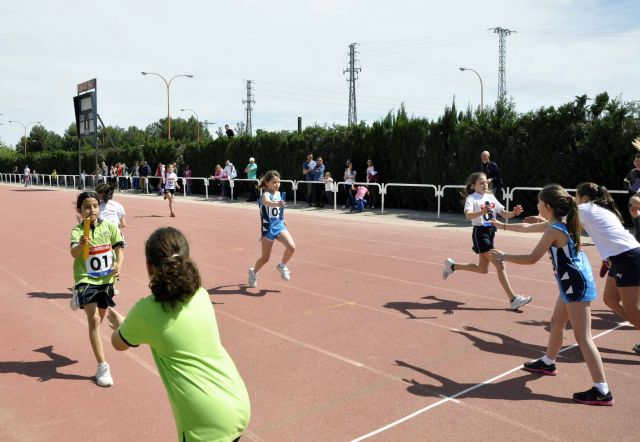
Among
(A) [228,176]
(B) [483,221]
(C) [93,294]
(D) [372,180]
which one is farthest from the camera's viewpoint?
(A) [228,176]

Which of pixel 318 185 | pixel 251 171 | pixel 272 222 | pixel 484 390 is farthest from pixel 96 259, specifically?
pixel 251 171

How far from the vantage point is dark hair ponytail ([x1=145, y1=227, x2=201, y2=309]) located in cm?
252

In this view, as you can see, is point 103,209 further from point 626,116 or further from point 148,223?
point 626,116

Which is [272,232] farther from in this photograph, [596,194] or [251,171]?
[251,171]

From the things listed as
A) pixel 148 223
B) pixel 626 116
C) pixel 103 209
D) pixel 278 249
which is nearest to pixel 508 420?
pixel 103 209

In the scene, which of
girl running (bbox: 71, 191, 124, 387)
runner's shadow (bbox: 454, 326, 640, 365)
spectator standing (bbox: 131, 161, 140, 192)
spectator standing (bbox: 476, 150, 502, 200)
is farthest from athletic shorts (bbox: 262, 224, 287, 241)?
spectator standing (bbox: 131, 161, 140, 192)

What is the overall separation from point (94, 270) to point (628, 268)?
4.76 metres

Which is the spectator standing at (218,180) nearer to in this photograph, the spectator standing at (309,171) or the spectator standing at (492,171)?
the spectator standing at (309,171)

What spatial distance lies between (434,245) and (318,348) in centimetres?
729

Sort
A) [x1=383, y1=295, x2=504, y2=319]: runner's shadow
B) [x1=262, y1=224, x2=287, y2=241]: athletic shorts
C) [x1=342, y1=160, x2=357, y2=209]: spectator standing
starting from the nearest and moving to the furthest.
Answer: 1. [x1=383, y1=295, x2=504, y2=319]: runner's shadow
2. [x1=262, y1=224, x2=287, y2=241]: athletic shorts
3. [x1=342, y1=160, x2=357, y2=209]: spectator standing

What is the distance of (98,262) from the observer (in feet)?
16.8

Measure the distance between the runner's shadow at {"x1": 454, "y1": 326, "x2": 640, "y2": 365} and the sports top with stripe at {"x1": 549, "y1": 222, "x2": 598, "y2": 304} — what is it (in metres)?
1.11

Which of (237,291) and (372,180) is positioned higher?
(372,180)

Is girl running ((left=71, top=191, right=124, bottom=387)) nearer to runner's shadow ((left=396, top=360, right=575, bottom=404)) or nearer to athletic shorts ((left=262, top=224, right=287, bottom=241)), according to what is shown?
runner's shadow ((left=396, top=360, right=575, bottom=404))
